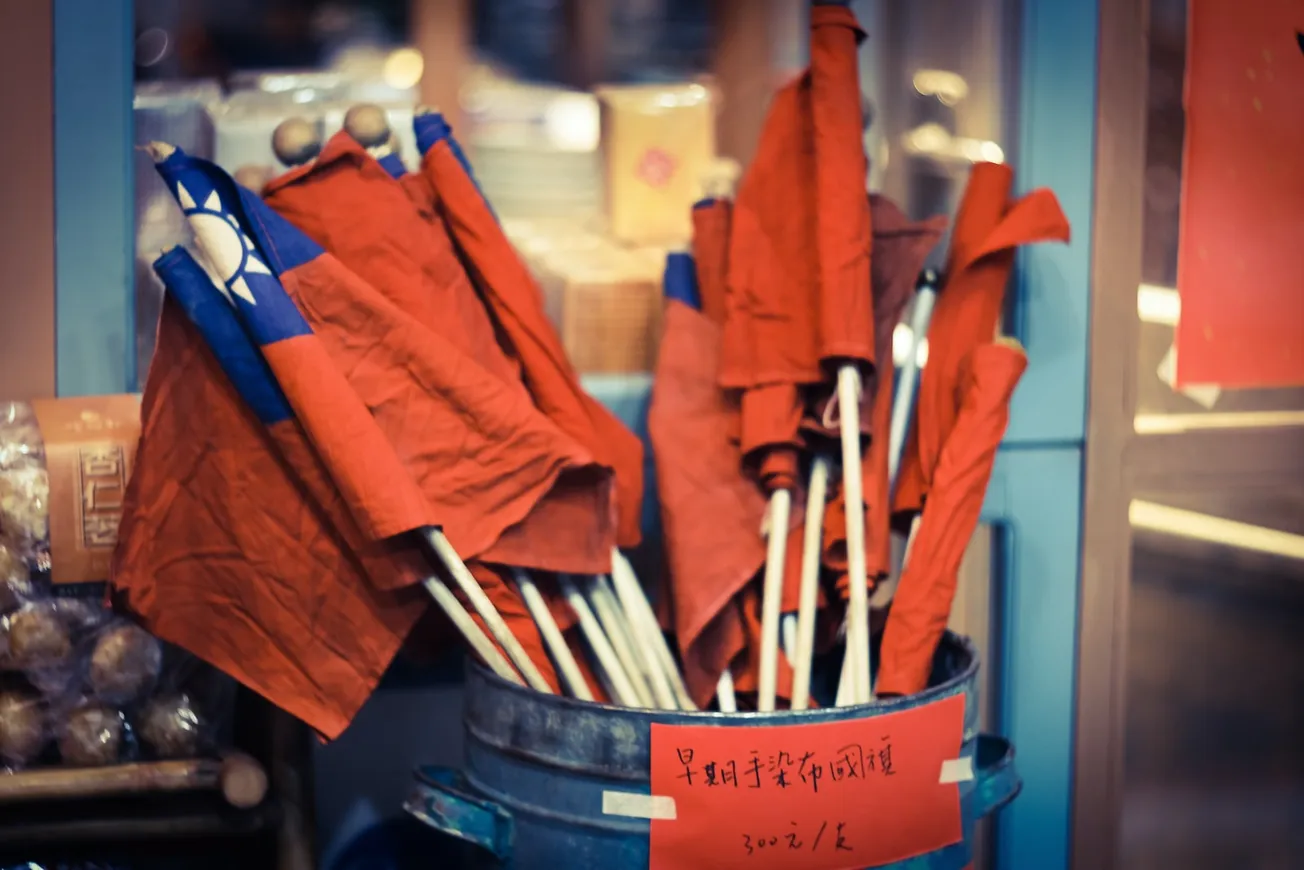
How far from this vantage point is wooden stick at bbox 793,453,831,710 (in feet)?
2.73

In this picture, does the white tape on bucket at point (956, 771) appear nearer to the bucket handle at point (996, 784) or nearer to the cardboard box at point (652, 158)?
the bucket handle at point (996, 784)

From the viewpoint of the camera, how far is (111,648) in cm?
80

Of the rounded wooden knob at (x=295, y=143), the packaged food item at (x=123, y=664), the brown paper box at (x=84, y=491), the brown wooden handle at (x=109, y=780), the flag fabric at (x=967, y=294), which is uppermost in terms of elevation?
the rounded wooden knob at (x=295, y=143)

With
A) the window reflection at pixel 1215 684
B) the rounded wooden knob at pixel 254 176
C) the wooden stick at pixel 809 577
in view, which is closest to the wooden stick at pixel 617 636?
the wooden stick at pixel 809 577

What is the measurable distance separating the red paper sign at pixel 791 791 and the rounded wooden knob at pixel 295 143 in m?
0.50

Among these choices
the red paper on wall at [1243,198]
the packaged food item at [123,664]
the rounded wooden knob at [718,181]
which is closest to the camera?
the packaged food item at [123,664]

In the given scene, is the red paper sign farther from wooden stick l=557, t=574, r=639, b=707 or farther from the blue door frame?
the blue door frame

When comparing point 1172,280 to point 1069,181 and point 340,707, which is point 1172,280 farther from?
point 340,707

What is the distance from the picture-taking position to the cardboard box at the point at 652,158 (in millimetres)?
1093

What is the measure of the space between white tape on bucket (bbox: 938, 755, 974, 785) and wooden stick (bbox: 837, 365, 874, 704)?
0.09m

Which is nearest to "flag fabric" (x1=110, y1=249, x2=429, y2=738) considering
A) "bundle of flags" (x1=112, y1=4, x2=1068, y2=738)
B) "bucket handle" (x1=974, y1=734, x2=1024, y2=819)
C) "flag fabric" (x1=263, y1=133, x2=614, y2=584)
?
"bundle of flags" (x1=112, y1=4, x2=1068, y2=738)

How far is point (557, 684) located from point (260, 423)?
28 cm

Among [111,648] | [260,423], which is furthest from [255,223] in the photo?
[111,648]

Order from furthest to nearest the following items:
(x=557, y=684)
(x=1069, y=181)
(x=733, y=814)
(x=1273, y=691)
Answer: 1. (x=1273, y=691)
2. (x=1069, y=181)
3. (x=557, y=684)
4. (x=733, y=814)
